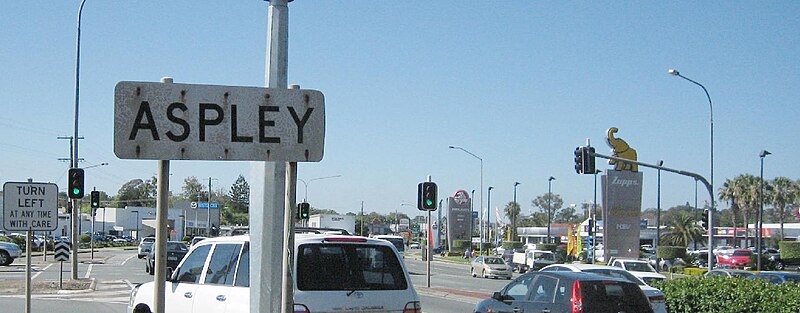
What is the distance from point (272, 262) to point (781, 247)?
73297 mm

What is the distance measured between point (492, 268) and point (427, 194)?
22433mm

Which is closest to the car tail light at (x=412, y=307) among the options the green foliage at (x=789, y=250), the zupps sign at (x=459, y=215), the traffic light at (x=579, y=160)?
the traffic light at (x=579, y=160)

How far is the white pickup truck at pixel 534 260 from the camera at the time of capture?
180 feet

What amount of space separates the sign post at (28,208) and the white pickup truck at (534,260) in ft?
138

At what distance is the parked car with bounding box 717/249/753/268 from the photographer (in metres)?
63.3

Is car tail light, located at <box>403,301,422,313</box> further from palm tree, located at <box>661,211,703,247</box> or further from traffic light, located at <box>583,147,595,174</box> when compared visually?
palm tree, located at <box>661,211,703,247</box>

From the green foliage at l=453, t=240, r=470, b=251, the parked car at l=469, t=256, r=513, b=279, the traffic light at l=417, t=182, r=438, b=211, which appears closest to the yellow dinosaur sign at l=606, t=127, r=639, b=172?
the parked car at l=469, t=256, r=513, b=279

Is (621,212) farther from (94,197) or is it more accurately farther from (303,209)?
(94,197)

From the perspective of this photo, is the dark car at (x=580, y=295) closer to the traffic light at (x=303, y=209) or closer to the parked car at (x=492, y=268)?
the traffic light at (x=303, y=209)

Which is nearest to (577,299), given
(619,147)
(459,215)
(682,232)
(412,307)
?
(412,307)

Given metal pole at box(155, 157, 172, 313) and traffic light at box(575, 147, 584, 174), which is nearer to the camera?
metal pole at box(155, 157, 172, 313)

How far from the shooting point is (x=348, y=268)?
964cm

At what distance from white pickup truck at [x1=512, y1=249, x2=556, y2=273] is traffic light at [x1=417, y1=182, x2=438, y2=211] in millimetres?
27394

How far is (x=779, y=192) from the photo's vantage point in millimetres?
87250
